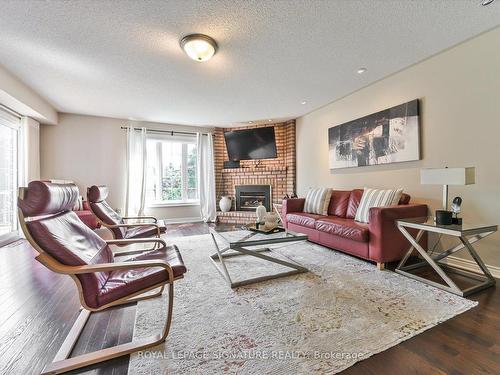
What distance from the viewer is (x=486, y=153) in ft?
8.02

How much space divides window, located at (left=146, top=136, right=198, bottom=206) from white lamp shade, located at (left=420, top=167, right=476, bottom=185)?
16.2 feet

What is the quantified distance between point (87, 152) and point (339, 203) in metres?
5.17

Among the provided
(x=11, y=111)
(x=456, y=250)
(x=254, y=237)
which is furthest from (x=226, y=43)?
(x=11, y=111)

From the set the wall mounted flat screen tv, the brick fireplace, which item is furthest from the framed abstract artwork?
the wall mounted flat screen tv

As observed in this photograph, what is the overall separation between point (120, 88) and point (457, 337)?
4.58m

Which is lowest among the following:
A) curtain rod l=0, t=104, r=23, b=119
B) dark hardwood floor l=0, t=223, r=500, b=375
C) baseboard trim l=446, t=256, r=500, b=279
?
dark hardwood floor l=0, t=223, r=500, b=375

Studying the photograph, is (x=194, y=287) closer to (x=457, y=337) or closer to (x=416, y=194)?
(x=457, y=337)

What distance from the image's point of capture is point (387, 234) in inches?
102

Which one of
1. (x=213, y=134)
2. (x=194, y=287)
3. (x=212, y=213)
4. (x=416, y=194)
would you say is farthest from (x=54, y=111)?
(x=416, y=194)

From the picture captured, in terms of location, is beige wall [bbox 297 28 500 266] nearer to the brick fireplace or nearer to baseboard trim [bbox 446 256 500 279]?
baseboard trim [bbox 446 256 500 279]

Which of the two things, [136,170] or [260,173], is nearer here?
[136,170]

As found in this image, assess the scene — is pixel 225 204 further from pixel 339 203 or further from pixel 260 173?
pixel 339 203

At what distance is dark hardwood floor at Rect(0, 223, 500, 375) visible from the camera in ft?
4.15

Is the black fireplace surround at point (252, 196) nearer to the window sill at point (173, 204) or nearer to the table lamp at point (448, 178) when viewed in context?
the window sill at point (173, 204)
